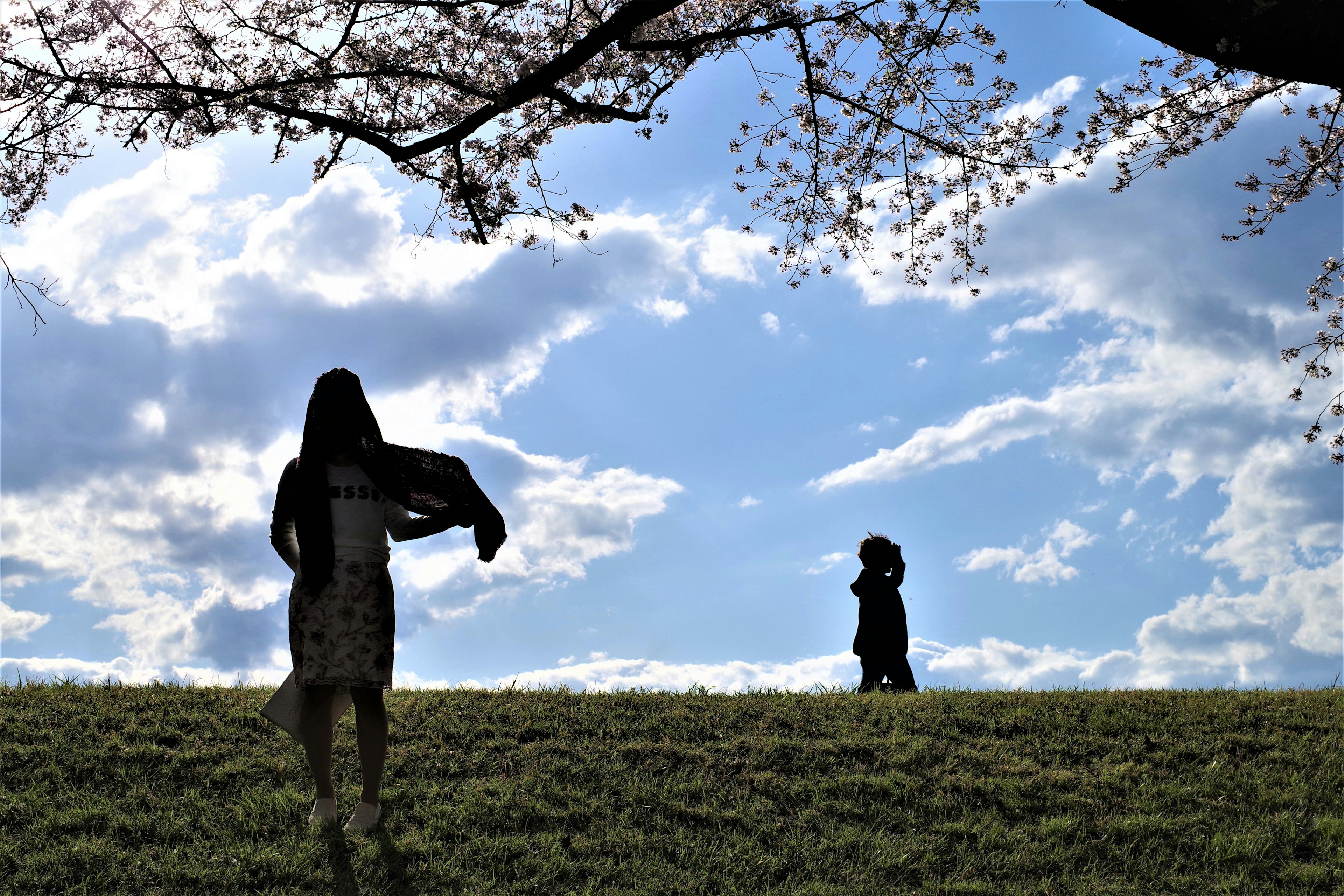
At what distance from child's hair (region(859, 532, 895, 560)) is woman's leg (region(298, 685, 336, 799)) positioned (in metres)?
7.44

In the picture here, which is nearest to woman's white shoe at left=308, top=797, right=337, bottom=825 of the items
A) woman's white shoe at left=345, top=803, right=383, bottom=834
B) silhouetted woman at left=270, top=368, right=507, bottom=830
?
silhouetted woman at left=270, top=368, right=507, bottom=830

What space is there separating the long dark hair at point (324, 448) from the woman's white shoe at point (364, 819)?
1643mm

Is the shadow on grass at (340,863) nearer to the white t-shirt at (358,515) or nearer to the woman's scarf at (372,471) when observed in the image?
the woman's scarf at (372,471)

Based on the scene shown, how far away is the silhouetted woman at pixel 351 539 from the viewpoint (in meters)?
5.71

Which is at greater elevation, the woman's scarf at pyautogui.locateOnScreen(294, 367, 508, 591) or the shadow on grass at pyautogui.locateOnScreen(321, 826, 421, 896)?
the woman's scarf at pyautogui.locateOnScreen(294, 367, 508, 591)

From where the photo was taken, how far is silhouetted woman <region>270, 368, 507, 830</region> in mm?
5711

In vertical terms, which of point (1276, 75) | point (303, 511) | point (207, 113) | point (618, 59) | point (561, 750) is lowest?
point (561, 750)

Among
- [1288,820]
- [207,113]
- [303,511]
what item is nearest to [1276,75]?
[1288,820]

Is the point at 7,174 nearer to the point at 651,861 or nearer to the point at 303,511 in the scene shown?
the point at 303,511

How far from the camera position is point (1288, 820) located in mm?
6863

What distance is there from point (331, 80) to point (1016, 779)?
361 inches

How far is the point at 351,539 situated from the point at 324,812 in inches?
78.6

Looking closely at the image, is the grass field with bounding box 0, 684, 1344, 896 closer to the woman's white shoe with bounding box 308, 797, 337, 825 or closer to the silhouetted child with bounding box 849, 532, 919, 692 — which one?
the woman's white shoe with bounding box 308, 797, 337, 825

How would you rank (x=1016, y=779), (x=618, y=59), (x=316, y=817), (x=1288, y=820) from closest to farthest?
(x=316, y=817) → (x=1288, y=820) → (x=1016, y=779) → (x=618, y=59)
